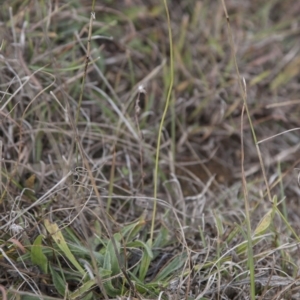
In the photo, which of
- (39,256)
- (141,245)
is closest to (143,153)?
(141,245)

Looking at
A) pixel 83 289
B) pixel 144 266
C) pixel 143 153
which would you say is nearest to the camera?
pixel 83 289

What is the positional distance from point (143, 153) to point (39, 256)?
541 mm

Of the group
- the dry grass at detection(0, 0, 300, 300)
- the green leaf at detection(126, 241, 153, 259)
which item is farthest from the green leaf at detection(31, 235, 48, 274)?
the green leaf at detection(126, 241, 153, 259)

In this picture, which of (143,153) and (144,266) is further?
(143,153)

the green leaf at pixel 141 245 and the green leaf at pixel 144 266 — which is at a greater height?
the green leaf at pixel 141 245

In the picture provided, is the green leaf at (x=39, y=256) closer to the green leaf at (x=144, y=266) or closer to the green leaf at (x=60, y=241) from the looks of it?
the green leaf at (x=60, y=241)

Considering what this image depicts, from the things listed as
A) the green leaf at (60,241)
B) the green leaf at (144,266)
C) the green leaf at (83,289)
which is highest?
the green leaf at (60,241)

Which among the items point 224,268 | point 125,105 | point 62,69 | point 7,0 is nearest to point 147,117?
point 125,105

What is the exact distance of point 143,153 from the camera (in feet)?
5.27

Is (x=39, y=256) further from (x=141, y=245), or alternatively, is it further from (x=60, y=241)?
(x=141, y=245)

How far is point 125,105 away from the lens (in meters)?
1.68

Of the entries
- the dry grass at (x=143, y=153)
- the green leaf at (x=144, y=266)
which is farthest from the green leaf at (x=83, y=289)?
the green leaf at (x=144, y=266)

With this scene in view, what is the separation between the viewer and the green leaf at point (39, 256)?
1150 mm

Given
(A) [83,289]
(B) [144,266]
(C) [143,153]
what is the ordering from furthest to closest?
(C) [143,153] → (B) [144,266] → (A) [83,289]
